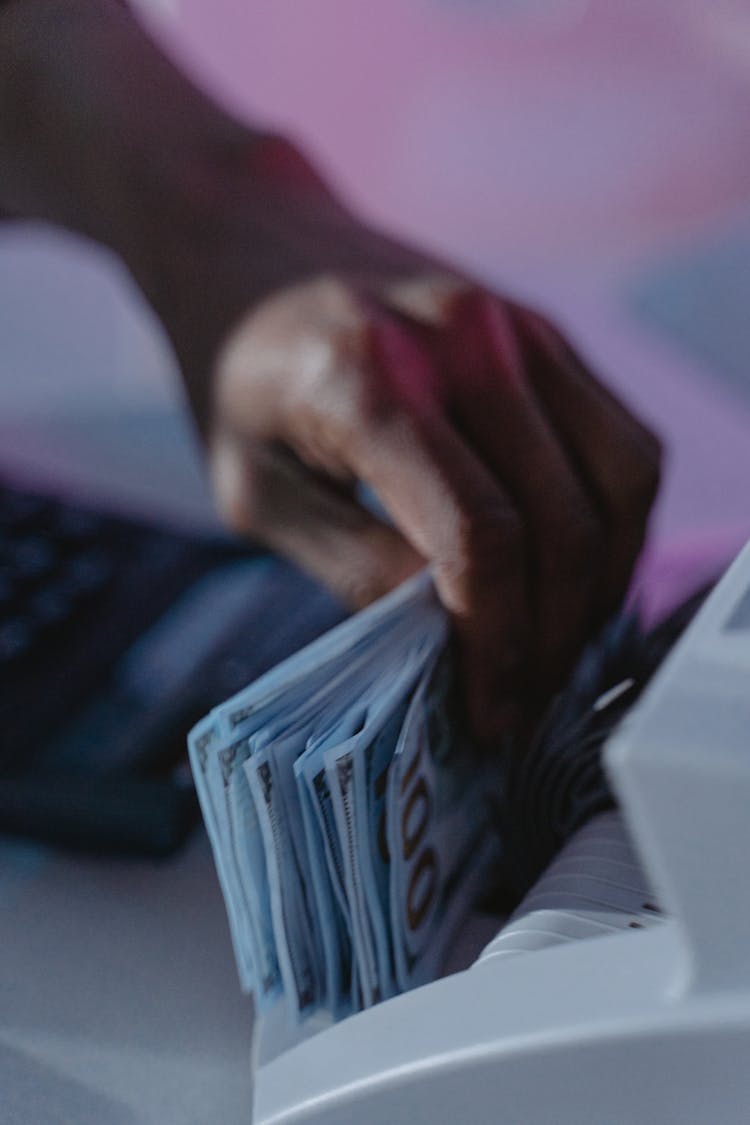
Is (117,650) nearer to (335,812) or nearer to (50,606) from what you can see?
(50,606)

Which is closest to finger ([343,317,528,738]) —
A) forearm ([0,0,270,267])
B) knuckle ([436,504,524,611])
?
knuckle ([436,504,524,611])

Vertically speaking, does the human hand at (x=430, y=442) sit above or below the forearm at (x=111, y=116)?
below

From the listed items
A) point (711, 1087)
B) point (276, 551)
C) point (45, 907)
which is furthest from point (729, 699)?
point (276, 551)

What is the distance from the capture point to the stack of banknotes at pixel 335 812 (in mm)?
360

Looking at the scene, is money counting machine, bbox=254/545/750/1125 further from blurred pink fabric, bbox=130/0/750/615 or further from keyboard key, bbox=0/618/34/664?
blurred pink fabric, bbox=130/0/750/615

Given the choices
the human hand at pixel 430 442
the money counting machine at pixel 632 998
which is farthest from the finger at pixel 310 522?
the money counting machine at pixel 632 998

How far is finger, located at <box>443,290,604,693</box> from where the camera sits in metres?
0.50

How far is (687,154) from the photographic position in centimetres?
96

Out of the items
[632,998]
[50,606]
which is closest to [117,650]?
[50,606]

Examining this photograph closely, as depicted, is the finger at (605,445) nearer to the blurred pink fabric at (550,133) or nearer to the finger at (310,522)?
the finger at (310,522)

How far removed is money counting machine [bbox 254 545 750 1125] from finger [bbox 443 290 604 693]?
161mm

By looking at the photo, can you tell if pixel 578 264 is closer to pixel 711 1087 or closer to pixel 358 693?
pixel 358 693

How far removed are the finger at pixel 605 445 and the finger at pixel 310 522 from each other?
3.5 inches

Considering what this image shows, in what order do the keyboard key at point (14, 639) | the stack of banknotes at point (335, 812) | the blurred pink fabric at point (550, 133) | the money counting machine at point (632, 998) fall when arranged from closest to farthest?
1. the money counting machine at point (632, 998)
2. the stack of banknotes at point (335, 812)
3. the keyboard key at point (14, 639)
4. the blurred pink fabric at point (550, 133)
